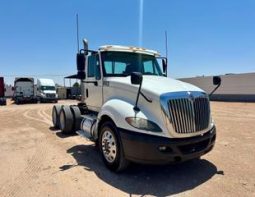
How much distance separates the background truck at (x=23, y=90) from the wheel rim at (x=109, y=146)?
94.8ft

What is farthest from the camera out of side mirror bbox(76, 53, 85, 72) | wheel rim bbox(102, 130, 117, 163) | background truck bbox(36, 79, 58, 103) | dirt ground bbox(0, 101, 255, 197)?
background truck bbox(36, 79, 58, 103)

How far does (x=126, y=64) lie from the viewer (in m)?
6.31

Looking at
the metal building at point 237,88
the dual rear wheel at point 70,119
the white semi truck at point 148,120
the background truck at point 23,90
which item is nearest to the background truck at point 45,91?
the background truck at point 23,90

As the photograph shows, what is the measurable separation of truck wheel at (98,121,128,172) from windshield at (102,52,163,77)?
148cm

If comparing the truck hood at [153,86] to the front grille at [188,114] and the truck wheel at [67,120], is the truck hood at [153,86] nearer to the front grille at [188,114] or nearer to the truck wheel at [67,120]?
the front grille at [188,114]

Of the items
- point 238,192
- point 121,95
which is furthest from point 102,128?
point 238,192

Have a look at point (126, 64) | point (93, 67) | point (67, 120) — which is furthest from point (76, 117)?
point (126, 64)

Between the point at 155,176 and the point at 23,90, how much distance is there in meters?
30.0

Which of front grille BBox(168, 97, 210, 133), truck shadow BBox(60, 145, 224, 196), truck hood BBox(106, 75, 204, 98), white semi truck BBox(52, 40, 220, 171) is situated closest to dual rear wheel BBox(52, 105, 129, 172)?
white semi truck BBox(52, 40, 220, 171)

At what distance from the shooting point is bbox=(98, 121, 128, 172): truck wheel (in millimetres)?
4797

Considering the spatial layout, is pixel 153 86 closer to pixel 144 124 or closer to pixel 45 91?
pixel 144 124

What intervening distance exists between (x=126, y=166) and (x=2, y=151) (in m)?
3.93

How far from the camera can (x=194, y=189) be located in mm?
4207

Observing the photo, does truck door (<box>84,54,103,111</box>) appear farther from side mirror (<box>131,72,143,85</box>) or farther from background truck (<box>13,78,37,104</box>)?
background truck (<box>13,78,37,104</box>)
